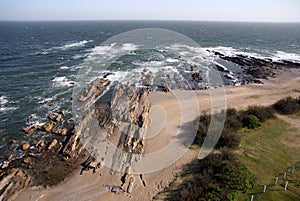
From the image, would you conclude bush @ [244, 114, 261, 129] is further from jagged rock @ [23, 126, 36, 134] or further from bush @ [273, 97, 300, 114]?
jagged rock @ [23, 126, 36, 134]

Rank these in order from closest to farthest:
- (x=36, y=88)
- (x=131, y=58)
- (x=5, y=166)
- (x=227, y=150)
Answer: (x=227, y=150) → (x=5, y=166) → (x=36, y=88) → (x=131, y=58)

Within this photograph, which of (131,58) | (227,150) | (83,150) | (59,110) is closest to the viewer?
(227,150)

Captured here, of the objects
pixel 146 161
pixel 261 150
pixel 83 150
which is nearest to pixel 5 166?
pixel 83 150

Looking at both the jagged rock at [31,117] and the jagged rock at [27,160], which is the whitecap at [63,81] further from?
the jagged rock at [27,160]

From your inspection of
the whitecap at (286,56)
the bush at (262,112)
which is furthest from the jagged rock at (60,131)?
the whitecap at (286,56)

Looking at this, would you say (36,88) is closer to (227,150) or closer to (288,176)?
(227,150)

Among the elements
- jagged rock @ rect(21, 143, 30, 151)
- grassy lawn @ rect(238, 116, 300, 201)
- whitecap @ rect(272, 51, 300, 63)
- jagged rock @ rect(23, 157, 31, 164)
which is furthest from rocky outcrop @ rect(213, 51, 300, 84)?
jagged rock @ rect(23, 157, 31, 164)
